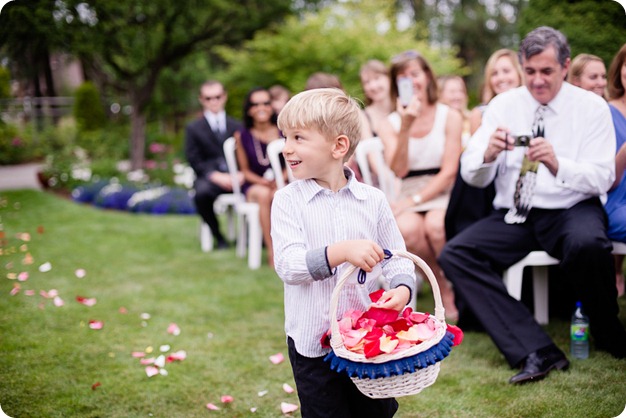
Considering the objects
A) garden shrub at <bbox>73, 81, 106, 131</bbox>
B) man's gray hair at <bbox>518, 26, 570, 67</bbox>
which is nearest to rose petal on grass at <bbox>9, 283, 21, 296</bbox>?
man's gray hair at <bbox>518, 26, 570, 67</bbox>

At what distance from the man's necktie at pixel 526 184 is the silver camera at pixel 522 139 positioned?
6.7 inches

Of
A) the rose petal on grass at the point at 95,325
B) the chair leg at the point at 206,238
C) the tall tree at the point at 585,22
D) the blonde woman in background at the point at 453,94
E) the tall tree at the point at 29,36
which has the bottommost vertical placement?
the chair leg at the point at 206,238

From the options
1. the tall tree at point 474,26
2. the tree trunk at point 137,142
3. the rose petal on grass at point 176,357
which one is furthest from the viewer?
the tall tree at point 474,26

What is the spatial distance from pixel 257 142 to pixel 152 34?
5.71 meters

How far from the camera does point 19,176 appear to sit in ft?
37.7

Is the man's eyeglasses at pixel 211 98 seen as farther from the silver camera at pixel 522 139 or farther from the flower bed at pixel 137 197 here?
the silver camera at pixel 522 139

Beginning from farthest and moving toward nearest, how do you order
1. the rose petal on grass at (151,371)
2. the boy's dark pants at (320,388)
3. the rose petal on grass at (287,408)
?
the rose petal on grass at (151,371) < the rose petal on grass at (287,408) < the boy's dark pants at (320,388)

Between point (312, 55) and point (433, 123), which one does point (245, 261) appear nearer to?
point (433, 123)

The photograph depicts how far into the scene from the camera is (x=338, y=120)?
2061mm

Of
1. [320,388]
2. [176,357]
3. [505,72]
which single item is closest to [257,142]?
[505,72]

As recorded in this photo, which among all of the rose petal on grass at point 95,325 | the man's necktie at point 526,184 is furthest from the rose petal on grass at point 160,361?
the man's necktie at point 526,184

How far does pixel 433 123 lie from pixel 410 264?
93.3 inches

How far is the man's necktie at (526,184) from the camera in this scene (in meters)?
3.34

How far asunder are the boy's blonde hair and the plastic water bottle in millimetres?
1888
